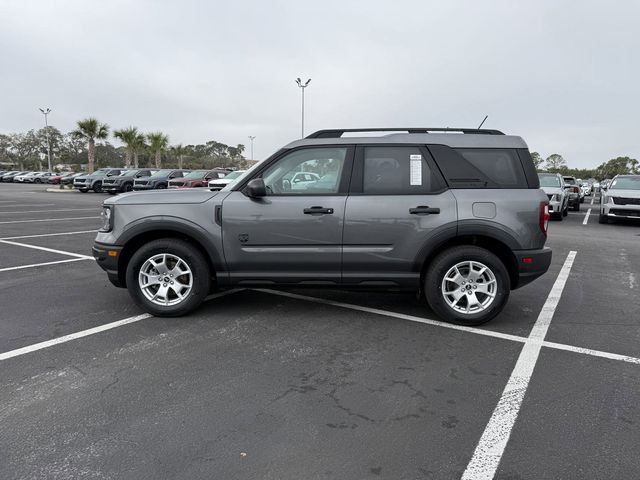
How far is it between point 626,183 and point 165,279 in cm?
1652

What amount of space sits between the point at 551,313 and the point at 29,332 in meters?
5.28

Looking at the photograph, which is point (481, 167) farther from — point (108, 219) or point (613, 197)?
point (613, 197)

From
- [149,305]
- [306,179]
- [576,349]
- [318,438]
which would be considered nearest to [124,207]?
[149,305]

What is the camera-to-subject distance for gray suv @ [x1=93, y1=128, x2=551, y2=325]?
4676 mm

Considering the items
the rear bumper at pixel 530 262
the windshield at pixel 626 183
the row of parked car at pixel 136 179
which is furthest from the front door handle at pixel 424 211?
the row of parked car at pixel 136 179

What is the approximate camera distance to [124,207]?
4.88m

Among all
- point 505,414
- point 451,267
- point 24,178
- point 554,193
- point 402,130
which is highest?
point 402,130

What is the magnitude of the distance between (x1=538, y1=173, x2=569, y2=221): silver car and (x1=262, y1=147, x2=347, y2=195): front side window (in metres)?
12.5

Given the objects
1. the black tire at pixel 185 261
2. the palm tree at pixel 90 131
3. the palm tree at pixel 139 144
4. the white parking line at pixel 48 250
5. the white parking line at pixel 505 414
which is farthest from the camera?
the palm tree at pixel 139 144

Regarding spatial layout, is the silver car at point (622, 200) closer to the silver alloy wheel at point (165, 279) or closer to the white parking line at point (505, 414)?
the white parking line at point (505, 414)

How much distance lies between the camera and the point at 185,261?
4824mm

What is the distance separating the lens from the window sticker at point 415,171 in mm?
4754

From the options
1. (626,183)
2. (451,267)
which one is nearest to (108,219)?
(451,267)

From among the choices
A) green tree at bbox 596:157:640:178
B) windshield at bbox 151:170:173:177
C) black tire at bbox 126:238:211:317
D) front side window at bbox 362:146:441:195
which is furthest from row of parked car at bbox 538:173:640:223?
green tree at bbox 596:157:640:178
